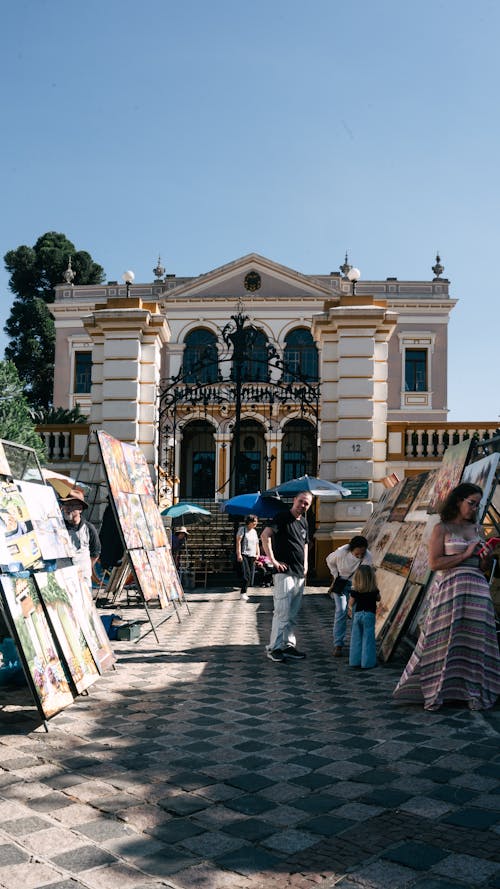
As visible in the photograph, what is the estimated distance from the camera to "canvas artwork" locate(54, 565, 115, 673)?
20.5ft

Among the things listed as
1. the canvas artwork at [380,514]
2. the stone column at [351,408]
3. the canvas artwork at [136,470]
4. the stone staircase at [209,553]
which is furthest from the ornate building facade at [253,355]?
the canvas artwork at [136,470]

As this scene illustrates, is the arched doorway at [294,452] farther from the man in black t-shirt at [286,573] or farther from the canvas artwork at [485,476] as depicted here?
the canvas artwork at [485,476]

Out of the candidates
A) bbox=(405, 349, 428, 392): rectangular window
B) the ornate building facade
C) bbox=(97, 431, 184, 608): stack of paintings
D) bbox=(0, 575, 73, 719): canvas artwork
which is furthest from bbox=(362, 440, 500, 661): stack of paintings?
bbox=(405, 349, 428, 392): rectangular window

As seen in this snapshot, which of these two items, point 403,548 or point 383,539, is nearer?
point 403,548

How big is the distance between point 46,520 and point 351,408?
31.8 ft

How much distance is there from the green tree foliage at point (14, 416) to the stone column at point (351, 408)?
6.08 m

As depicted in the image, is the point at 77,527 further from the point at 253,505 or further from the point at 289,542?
the point at 253,505

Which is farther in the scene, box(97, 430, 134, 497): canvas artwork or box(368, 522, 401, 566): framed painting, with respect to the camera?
box(368, 522, 401, 566): framed painting

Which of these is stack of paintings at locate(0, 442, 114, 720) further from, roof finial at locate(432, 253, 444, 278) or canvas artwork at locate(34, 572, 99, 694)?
roof finial at locate(432, 253, 444, 278)

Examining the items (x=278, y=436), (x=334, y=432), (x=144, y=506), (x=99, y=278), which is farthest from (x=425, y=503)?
(x=99, y=278)

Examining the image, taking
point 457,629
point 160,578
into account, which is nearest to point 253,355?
point 160,578

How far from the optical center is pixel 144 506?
1015 cm

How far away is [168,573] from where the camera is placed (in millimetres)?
10602

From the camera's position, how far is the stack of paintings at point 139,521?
8.77 m
